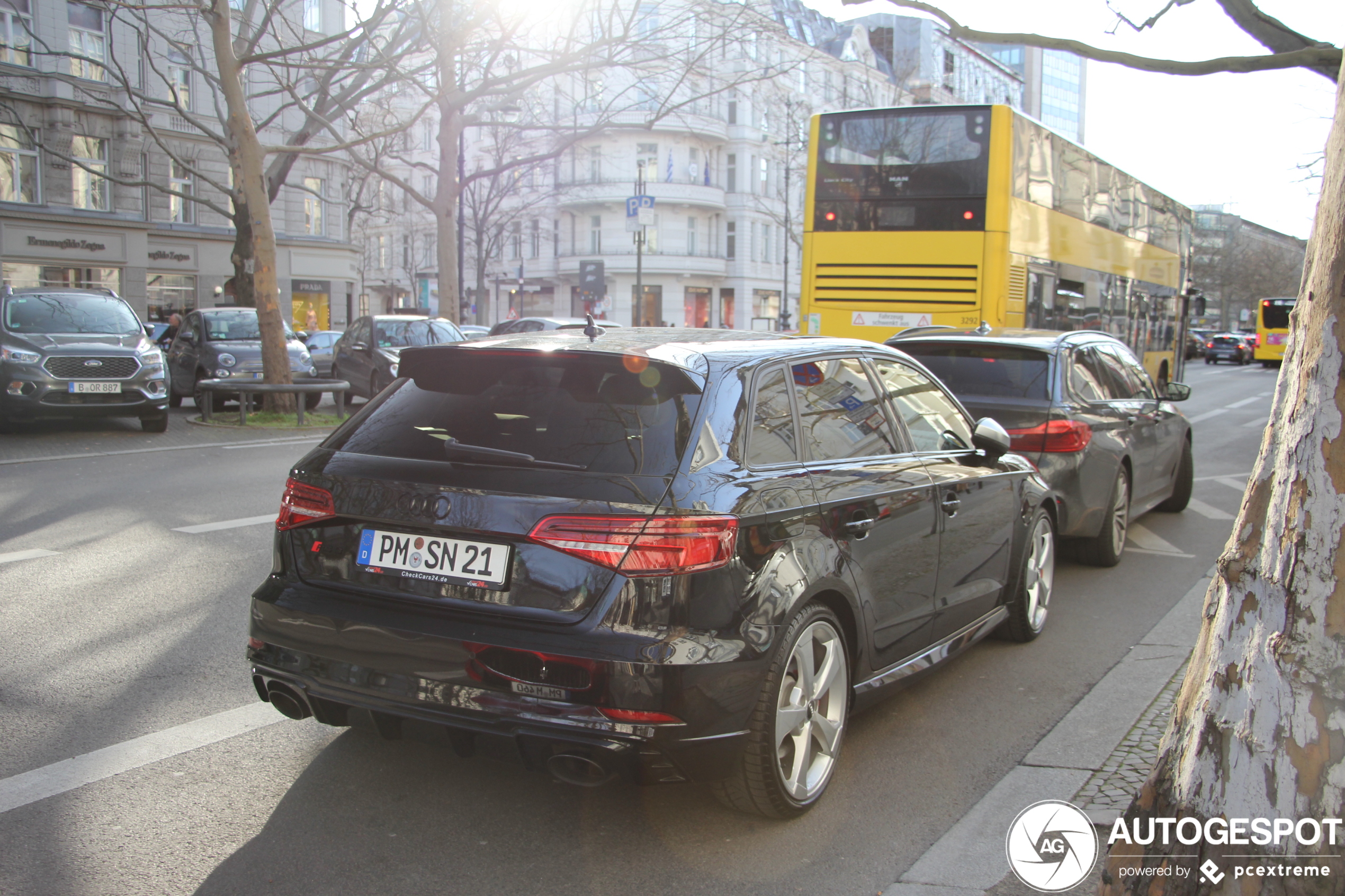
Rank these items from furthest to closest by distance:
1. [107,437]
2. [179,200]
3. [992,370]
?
[179,200] < [107,437] < [992,370]

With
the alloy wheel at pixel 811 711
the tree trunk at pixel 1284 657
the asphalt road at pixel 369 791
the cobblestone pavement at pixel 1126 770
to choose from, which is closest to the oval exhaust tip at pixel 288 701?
the asphalt road at pixel 369 791

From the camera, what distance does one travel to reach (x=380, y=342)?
20.2 metres

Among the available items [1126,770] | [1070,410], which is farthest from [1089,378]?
[1126,770]

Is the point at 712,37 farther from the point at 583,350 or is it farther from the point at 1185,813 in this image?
the point at 1185,813

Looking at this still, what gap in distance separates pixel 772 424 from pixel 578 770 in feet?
4.18

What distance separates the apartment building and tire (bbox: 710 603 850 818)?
109 ft

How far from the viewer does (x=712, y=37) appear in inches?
731

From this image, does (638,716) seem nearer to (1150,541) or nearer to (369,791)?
(369,791)

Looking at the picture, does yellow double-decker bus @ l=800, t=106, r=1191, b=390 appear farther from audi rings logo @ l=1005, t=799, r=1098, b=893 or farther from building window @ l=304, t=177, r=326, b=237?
building window @ l=304, t=177, r=326, b=237

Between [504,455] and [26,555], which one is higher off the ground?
[504,455]

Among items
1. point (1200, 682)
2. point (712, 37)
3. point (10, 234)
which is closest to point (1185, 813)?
point (1200, 682)

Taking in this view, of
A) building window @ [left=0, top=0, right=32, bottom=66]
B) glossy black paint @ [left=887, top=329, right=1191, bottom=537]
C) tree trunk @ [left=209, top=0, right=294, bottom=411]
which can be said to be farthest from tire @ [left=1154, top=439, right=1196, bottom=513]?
building window @ [left=0, top=0, right=32, bottom=66]

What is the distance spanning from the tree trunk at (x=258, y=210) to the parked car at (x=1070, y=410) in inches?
435

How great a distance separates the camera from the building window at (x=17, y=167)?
37.0 metres
